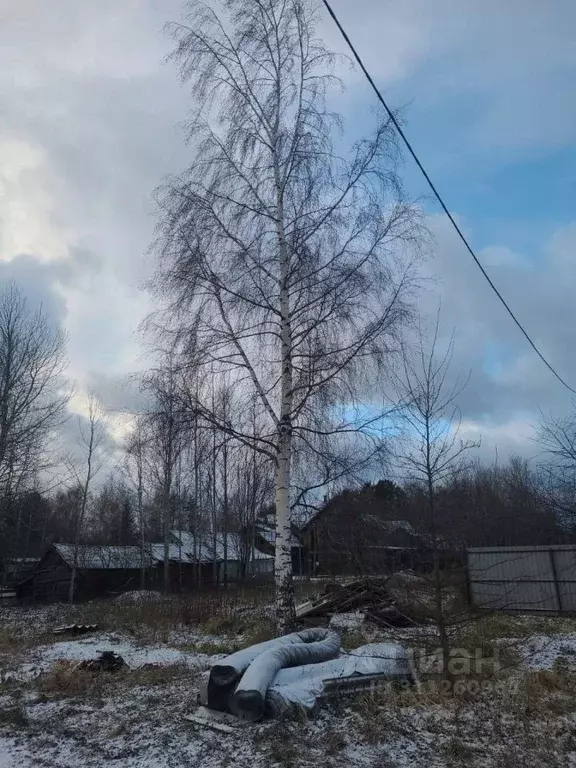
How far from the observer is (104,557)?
35812 mm

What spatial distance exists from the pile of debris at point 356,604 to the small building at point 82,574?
21.6m

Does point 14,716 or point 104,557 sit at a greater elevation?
point 104,557

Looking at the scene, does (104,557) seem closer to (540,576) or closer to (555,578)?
(540,576)

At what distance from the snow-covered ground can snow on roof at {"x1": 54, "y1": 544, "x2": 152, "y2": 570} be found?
91.1 feet

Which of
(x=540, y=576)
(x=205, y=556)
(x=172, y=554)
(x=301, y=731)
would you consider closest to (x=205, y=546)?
(x=205, y=556)

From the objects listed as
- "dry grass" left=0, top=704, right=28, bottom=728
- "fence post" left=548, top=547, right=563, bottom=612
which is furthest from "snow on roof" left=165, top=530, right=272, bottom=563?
"dry grass" left=0, top=704, right=28, bottom=728

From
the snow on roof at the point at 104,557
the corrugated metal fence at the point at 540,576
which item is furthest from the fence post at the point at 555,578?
the snow on roof at the point at 104,557

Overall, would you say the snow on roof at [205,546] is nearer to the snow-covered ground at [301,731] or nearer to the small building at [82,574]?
the small building at [82,574]

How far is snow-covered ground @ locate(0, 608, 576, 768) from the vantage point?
4.99m

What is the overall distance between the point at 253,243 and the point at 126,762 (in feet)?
28.1

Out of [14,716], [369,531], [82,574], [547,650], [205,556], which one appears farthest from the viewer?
[205,556]

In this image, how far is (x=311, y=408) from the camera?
35.7ft

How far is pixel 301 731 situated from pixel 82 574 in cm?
3183

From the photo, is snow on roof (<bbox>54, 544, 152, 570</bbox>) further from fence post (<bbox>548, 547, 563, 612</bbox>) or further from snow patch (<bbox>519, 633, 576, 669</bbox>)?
snow patch (<bbox>519, 633, 576, 669</bbox>)
